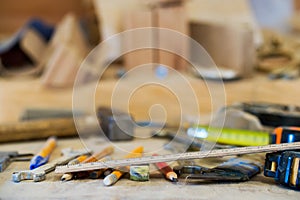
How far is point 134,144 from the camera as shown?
0.91 meters

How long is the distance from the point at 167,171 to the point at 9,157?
269 mm

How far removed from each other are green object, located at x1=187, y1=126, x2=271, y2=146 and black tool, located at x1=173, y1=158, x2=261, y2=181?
0.09m

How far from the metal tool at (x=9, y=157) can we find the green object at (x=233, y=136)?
0.30 m

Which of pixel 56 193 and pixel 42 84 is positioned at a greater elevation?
pixel 42 84

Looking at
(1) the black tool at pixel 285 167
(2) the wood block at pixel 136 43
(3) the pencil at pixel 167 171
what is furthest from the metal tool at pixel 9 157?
(2) the wood block at pixel 136 43

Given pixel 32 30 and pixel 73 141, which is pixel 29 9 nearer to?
pixel 32 30

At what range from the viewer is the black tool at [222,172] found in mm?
688

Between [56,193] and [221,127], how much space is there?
361 mm

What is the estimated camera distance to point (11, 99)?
4.08 ft

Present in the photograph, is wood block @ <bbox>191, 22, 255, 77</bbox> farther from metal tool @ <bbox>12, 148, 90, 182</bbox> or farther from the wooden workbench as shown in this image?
metal tool @ <bbox>12, 148, 90, 182</bbox>

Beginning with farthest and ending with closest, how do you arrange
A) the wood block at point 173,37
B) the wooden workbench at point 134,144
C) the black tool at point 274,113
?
the wood block at point 173,37 < the black tool at point 274,113 < the wooden workbench at point 134,144

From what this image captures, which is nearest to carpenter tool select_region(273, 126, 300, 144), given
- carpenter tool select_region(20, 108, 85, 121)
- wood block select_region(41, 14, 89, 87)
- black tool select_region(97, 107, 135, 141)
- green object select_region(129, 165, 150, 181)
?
green object select_region(129, 165, 150, 181)

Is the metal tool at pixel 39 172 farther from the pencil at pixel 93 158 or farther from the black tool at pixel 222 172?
the black tool at pixel 222 172

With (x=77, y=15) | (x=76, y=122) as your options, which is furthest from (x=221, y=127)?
(x=77, y=15)
